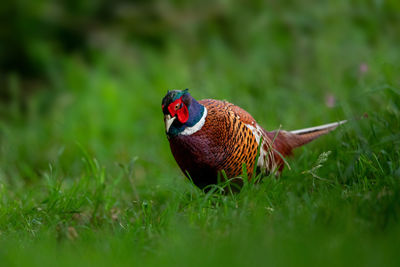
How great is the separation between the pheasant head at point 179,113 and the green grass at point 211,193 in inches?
16.5

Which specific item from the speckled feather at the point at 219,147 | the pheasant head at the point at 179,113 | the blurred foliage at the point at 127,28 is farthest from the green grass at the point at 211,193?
the pheasant head at the point at 179,113

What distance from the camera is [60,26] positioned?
8273 millimetres

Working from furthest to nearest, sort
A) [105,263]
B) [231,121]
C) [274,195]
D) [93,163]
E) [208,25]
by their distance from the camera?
[208,25], [93,163], [231,121], [274,195], [105,263]

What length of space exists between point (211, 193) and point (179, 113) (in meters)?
0.55

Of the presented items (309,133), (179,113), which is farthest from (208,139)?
(309,133)

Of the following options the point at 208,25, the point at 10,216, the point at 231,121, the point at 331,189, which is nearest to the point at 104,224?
the point at 10,216

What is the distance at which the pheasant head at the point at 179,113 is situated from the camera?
11.3ft

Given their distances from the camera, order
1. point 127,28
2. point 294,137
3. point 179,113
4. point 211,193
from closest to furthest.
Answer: point 211,193, point 179,113, point 294,137, point 127,28

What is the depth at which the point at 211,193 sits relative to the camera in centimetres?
330

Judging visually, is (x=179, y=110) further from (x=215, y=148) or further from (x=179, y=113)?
(x=215, y=148)

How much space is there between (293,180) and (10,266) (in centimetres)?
166

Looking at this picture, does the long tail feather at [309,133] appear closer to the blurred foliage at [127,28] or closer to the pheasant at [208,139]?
the pheasant at [208,139]

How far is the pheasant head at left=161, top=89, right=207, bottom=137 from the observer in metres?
3.44

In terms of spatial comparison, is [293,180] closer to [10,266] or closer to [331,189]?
[331,189]
